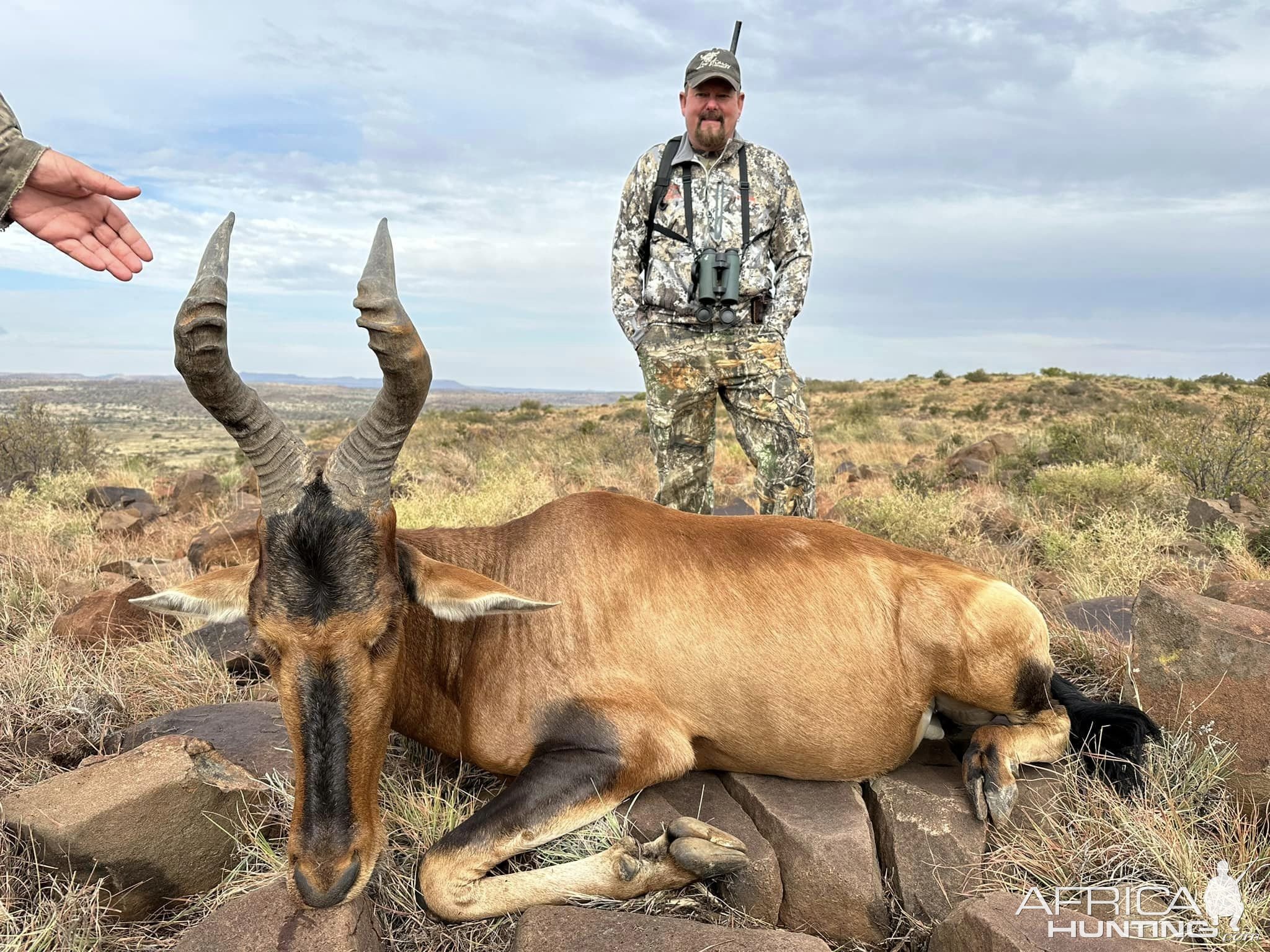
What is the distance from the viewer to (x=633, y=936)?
10.9 feet

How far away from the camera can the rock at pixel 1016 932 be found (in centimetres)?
304

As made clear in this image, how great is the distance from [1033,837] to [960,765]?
1.99ft

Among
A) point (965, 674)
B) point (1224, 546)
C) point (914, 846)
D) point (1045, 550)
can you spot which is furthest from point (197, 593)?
point (1224, 546)

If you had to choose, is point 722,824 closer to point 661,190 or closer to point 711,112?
point 661,190

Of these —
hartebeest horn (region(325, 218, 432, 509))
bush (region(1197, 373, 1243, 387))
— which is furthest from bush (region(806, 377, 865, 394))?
hartebeest horn (region(325, 218, 432, 509))

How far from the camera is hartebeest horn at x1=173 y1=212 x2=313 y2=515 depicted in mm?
3320

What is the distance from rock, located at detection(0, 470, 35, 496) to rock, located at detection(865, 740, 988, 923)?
50.7ft

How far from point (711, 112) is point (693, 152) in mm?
378

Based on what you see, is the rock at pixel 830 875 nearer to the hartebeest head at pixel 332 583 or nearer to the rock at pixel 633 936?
the rock at pixel 633 936

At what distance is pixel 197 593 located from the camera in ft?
→ 12.0

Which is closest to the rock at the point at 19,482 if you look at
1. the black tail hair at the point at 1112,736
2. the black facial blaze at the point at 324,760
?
the black facial blaze at the point at 324,760

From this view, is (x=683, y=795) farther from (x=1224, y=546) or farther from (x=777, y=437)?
(x=1224, y=546)

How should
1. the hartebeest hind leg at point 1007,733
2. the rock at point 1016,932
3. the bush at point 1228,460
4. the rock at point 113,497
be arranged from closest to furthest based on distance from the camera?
the rock at point 1016,932
the hartebeest hind leg at point 1007,733
the bush at point 1228,460
the rock at point 113,497

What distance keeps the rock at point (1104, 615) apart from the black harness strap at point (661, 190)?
14.9 ft
